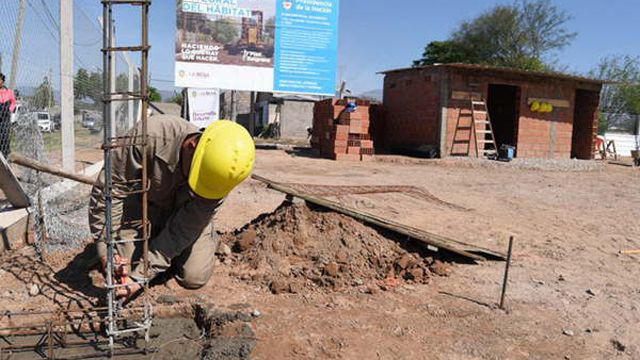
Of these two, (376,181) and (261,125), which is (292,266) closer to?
(376,181)

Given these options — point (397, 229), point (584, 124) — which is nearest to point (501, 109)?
point (584, 124)

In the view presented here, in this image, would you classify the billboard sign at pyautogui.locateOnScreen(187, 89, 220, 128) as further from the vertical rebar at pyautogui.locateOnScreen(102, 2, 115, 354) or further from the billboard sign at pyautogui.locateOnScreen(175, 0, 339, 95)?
the vertical rebar at pyautogui.locateOnScreen(102, 2, 115, 354)

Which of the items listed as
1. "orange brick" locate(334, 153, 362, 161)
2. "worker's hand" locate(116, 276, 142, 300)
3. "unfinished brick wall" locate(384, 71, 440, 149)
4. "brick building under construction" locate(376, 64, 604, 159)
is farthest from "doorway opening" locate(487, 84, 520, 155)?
"worker's hand" locate(116, 276, 142, 300)

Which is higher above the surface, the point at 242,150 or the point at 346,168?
the point at 242,150

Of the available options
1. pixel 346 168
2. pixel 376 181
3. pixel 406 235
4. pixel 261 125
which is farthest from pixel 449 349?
pixel 261 125

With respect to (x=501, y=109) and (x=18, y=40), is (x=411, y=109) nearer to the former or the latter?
(x=501, y=109)

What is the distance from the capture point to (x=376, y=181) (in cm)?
1005

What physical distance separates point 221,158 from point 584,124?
1841 centimetres

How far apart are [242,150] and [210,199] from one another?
0.56 metres

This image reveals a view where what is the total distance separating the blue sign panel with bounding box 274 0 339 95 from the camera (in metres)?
17.0

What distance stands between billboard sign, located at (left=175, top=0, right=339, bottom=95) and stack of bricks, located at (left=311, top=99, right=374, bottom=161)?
7.84 feet

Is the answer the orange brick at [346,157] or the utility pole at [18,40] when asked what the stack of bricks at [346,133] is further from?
the utility pole at [18,40]

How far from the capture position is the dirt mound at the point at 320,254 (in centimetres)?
388

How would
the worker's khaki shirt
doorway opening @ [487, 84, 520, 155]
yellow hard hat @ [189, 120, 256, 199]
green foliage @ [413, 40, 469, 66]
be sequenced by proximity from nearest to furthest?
yellow hard hat @ [189, 120, 256, 199] < the worker's khaki shirt < doorway opening @ [487, 84, 520, 155] < green foliage @ [413, 40, 469, 66]
